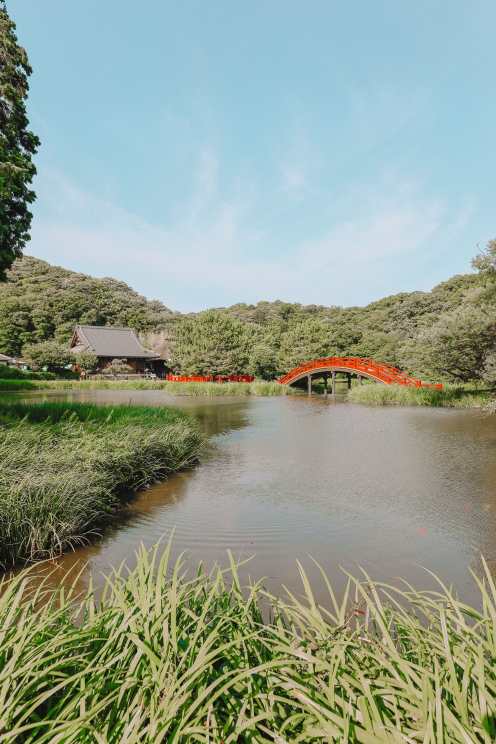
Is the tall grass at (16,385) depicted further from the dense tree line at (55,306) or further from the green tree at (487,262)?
the green tree at (487,262)

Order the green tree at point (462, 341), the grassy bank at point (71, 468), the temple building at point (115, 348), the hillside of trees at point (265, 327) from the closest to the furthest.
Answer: the grassy bank at point (71, 468), the green tree at point (462, 341), the hillside of trees at point (265, 327), the temple building at point (115, 348)

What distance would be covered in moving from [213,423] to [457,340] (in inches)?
368

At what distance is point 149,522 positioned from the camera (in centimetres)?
502

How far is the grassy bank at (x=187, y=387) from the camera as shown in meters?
25.3

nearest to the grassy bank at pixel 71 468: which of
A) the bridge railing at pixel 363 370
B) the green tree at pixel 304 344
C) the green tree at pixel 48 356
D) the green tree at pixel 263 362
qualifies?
the bridge railing at pixel 363 370

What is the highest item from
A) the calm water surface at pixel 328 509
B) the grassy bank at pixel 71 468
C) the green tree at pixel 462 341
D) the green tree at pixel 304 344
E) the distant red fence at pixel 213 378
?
the green tree at pixel 304 344

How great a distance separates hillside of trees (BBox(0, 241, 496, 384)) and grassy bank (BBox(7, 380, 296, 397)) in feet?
13.5

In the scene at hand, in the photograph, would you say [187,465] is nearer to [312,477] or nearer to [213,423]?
[312,477]

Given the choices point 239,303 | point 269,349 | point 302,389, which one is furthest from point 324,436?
point 239,303

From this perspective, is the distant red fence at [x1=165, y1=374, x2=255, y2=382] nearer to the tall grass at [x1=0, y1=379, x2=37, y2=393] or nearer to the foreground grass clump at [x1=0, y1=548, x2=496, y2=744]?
the tall grass at [x1=0, y1=379, x2=37, y2=393]

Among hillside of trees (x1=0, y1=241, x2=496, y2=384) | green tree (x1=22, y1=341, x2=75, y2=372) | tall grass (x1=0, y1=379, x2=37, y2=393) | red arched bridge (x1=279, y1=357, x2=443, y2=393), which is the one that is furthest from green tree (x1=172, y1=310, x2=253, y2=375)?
tall grass (x1=0, y1=379, x2=37, y2=393)

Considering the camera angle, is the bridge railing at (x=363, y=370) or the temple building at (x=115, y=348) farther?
the temple building at (x=115, y=348)

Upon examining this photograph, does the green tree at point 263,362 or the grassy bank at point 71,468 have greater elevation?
the green tree at point 263,362

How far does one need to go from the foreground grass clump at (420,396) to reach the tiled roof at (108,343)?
2308 centimetres
